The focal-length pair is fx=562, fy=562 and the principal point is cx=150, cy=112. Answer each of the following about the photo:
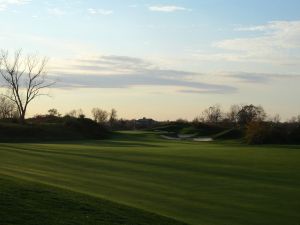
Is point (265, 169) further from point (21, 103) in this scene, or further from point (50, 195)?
point (21, 103)

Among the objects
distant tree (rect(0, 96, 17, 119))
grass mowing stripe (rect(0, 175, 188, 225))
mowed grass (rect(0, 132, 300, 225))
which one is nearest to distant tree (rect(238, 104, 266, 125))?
distant tree (rect(0, 96, 17, 119))

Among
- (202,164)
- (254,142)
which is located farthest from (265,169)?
(254,142)

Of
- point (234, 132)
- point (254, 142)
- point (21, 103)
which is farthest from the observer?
point (21, 103)

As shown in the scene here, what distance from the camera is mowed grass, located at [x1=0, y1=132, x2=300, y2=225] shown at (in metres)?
14.4

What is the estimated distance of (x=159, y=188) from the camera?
20.6 meters

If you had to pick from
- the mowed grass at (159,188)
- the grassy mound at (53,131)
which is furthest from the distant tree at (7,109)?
the mowed grass at (159,188)

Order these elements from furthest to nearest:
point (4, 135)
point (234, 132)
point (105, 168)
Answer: point (234, 132)
point (4, 135)
point (105, 168)

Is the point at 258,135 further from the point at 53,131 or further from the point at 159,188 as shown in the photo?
the point at 159,188

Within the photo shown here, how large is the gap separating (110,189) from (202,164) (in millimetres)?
11173

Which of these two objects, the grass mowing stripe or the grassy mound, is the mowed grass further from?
the grassy mound

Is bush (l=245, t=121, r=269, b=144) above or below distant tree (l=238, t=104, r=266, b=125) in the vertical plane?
below

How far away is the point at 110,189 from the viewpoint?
66.1 feet

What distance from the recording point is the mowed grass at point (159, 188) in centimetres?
1442

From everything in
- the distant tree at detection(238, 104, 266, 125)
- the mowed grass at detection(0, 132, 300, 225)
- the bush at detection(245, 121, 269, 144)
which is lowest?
the mowed grass at detection(0, 132, 300, 225)
